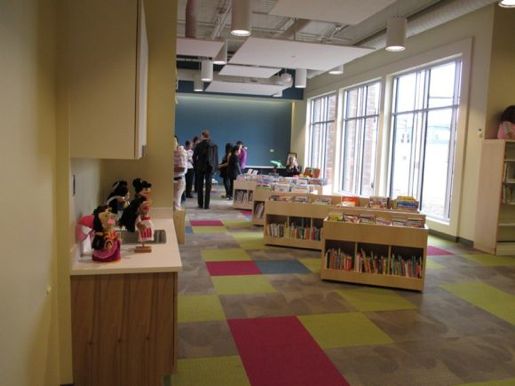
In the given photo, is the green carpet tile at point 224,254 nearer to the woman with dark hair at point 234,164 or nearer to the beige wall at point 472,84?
the beige wall at point 472,84

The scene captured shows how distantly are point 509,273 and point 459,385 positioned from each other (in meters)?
3.46

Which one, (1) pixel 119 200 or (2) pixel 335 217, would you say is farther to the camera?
(2) pixel 335 217

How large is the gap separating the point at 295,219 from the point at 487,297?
2934mm

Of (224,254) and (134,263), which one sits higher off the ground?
(134,263)

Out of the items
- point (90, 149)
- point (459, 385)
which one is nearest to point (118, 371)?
point (90, 149)

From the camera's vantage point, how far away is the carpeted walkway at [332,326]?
3205 millimetres

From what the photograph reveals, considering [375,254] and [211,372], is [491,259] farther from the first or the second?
[211,372]

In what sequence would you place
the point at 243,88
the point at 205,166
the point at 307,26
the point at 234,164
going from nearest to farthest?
the point at 307,26
the point at 205,166
the point at 234,164
the point at 243,88

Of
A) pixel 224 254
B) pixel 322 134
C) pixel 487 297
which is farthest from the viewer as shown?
pixel 322 134

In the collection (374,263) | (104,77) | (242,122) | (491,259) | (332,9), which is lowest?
(491,259)

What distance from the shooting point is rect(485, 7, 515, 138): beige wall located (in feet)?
23.7

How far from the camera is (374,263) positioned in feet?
16.9

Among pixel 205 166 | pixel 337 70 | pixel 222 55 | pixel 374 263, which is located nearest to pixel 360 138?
pixel 337 70

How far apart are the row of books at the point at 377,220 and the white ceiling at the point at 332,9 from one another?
2738 millimetres
